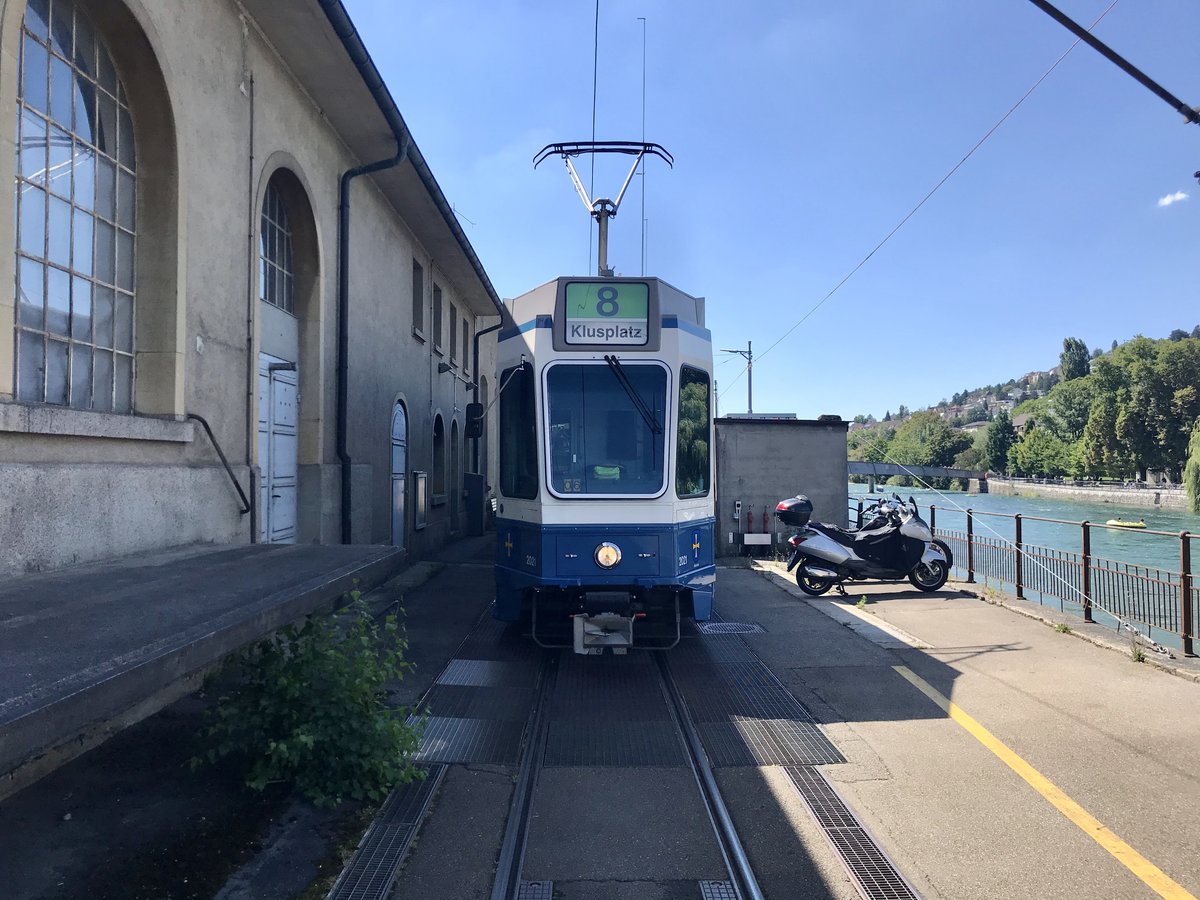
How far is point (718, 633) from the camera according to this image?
937 cm

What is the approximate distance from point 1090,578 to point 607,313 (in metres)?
6.66

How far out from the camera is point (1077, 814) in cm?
441

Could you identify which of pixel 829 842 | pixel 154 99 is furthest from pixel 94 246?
pixel 829 842

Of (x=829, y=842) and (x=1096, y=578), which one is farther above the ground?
(x=1096, y=578)

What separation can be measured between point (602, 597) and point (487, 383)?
2285cm

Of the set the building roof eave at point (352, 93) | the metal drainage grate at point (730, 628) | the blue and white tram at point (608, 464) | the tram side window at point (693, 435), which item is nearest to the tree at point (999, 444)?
the building roof eave at point (352, 93)

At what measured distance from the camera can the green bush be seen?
4336 millimetres

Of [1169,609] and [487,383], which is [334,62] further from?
[487,383]

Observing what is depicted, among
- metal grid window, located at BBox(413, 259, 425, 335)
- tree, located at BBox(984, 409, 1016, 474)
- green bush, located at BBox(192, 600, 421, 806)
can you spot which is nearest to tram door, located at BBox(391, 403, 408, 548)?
metal grid window, located at BBox(413, 259, 425, 335)

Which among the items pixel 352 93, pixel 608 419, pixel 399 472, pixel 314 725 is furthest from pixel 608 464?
pixel 399 472

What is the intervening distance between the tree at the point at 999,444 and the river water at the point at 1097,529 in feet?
96.6

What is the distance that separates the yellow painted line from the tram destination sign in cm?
408

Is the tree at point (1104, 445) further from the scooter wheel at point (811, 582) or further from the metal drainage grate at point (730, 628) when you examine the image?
the metal drainage grate at point (730, 628)

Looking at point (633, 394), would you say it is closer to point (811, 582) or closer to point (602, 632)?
point (602, 632)
